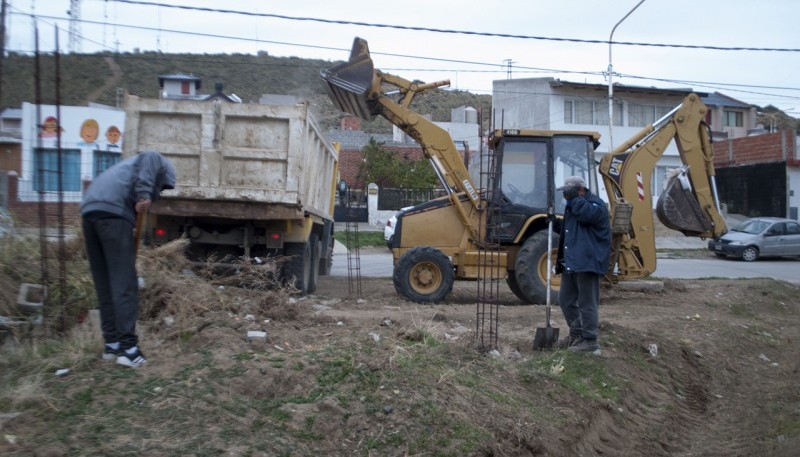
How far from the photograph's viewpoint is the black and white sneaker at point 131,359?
5426 millimetres

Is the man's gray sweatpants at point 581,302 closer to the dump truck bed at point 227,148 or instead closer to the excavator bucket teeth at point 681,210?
the dump truck bed at point 227,148

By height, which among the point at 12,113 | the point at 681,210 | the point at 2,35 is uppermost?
the point at 12,113

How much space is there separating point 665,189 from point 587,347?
5836 millimetres

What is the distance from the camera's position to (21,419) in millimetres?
4586

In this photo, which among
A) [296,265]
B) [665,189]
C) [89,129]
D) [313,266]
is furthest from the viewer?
[89,129]

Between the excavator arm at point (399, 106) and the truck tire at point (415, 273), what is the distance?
2.35 feet

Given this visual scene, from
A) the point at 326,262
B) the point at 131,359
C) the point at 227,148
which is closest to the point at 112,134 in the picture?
the point at 326,262

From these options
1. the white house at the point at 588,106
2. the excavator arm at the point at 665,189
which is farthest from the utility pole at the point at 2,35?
the white house at the point at 588,106

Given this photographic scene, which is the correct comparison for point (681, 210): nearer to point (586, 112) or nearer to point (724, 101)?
point (586, 112)

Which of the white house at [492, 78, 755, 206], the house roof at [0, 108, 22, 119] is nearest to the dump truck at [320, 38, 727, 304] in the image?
the house roof at [0, 108, 22, 119]

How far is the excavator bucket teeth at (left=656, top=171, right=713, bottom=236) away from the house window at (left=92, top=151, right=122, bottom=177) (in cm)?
838

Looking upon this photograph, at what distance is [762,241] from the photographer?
27.5m

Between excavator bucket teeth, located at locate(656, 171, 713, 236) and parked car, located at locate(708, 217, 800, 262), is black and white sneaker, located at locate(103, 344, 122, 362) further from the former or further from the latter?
parked car, located at locate(708, 217, 800, 262)

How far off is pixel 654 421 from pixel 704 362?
7.48 ft
